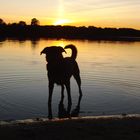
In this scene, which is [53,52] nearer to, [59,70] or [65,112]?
[59,70]

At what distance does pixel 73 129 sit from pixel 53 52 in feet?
11.9

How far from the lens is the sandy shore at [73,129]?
25.8 feet

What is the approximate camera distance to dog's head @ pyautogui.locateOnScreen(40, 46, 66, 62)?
11.5 metres

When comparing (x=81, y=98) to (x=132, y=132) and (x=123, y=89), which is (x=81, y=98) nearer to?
(x=123, y=89)

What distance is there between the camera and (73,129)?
849cm

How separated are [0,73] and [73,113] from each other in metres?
8.87

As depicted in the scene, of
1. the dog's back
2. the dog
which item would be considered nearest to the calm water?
the dog

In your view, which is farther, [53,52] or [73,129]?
[53,52]

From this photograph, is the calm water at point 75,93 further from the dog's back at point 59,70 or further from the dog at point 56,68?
the dog's back at point 59,70

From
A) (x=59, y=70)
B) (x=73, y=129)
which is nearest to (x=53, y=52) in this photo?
(x=59, y=70)

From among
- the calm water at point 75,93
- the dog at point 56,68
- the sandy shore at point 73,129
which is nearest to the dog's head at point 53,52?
the dog at point 56,68

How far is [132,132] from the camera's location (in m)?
8.34

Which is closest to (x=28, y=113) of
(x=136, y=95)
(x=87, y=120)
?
(x=87, y=120)

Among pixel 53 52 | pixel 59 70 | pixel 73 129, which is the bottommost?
pixel 73 129
